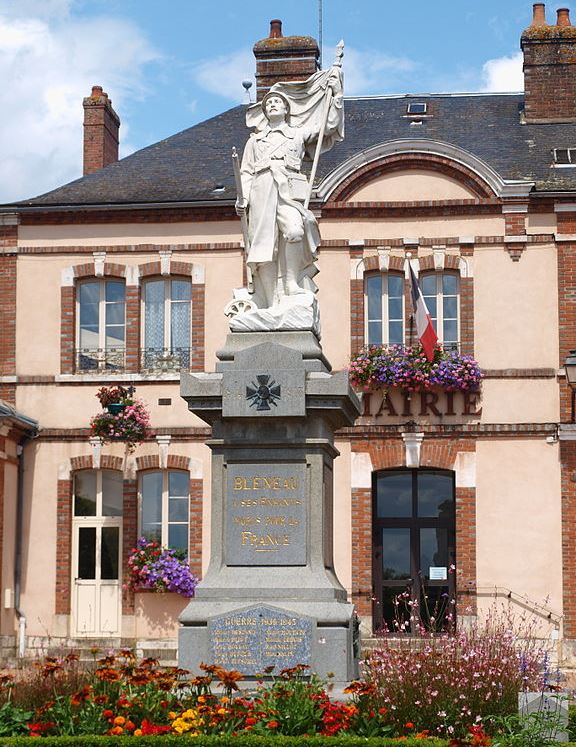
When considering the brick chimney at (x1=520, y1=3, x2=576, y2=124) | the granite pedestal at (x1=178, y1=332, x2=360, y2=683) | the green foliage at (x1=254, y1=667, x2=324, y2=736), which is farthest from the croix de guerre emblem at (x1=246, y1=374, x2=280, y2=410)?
the brick chimney at (x1=520, y1=3, x2=576, y2=124)

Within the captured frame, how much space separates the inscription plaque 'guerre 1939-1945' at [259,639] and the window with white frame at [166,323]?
42.9 ft

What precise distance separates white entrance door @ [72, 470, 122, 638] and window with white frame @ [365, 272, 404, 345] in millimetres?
4837

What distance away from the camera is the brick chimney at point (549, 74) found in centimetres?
2527

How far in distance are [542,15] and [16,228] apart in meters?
10.4

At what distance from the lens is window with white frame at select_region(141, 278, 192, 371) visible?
23.5 meters

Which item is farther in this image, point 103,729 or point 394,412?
point 394,412

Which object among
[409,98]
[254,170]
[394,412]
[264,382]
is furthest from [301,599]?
[409,98]

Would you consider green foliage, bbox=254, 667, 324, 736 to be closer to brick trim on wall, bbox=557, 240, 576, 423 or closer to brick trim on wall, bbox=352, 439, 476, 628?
brick trim on wall, bbox=352, 439, 476, 628

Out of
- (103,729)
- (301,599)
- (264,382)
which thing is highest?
(264,382)

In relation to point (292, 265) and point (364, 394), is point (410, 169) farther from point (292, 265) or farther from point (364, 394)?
point (292, 265)

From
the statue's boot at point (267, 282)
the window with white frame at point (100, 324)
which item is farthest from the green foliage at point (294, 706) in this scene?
the window with white frame at point (100, 324)

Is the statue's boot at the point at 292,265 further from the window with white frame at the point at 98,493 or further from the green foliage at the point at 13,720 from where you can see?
the window with white frame at the point at 98,493

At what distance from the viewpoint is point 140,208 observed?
77.8 ft

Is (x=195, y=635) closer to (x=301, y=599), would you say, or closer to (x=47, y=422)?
(x=301, y=599)
